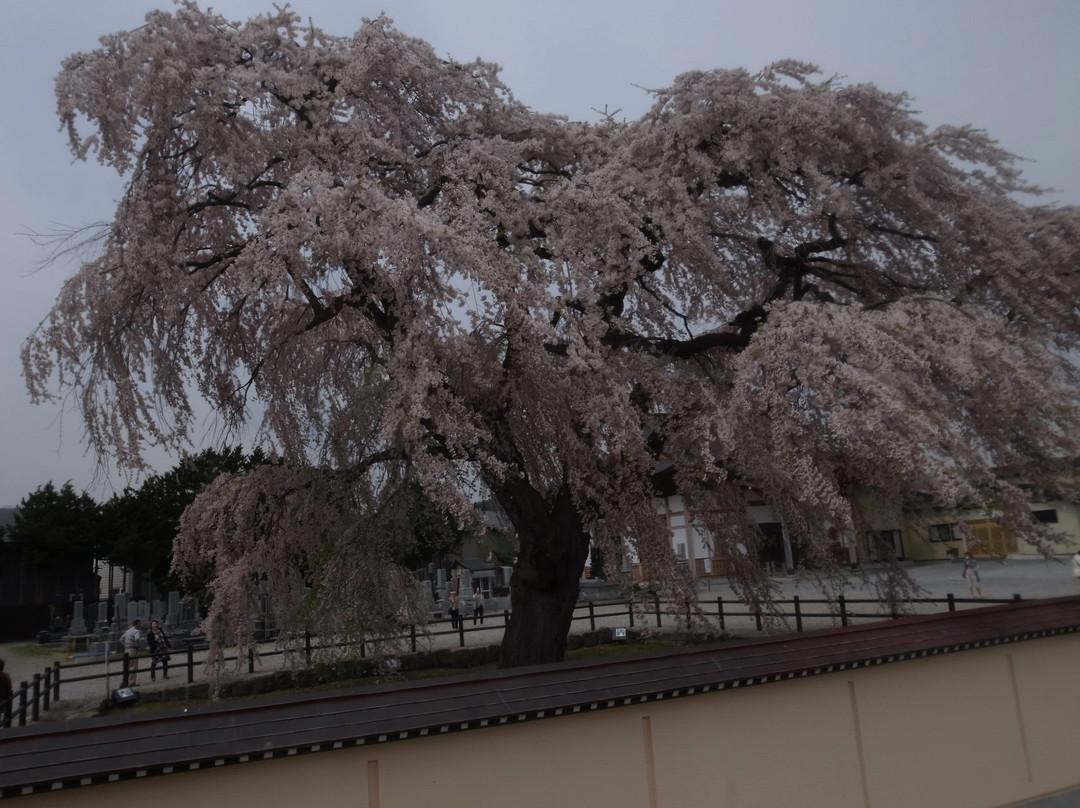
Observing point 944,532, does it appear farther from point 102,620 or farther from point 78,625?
point 78,625

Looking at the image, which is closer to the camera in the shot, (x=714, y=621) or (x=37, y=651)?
(x=714, y=621)

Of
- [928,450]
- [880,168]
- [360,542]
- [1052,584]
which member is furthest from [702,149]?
[1052,584]

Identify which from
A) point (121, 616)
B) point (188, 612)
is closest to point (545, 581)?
point (121, 616)

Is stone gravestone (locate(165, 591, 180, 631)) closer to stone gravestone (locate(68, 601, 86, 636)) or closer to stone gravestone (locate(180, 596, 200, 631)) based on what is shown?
stone gravestone (locate(180, 596, 200, 631))

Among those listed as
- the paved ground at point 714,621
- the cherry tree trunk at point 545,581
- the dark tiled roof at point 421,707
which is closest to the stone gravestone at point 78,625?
the paved ground at point 714,621

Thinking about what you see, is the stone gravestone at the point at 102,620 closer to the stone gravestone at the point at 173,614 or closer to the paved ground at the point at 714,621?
the paved ground at the point at 714,621

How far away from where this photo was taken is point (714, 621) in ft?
74.1

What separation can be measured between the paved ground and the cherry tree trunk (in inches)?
130

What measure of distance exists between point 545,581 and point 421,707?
570cm

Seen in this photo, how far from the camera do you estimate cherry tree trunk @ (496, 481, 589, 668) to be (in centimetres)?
1109

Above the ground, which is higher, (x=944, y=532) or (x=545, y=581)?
(x=944, y=532)

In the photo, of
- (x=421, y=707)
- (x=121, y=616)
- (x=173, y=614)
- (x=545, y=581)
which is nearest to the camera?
(x=421, y=707)

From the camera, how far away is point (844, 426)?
769 cm

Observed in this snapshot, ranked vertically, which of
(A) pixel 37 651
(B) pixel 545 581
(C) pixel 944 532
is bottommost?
(A) pixel 37 651
